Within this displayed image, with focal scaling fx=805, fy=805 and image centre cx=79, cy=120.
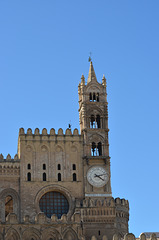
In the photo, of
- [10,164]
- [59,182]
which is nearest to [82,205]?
[59,182]

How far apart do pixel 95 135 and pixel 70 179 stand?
5.70 metres

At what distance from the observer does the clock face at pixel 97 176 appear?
8506cm

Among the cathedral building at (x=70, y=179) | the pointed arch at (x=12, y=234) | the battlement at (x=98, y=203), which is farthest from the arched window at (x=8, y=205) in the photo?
the pointed arch at (x=12, y=234)

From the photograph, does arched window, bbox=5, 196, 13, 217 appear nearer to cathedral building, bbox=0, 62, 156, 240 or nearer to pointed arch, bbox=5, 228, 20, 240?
cathedral building, bbox=0, 62, 156, 240

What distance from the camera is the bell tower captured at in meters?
85.0

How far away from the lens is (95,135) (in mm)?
87188

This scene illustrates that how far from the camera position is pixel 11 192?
275ft

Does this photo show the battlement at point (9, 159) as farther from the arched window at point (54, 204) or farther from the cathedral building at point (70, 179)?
the arched window at point (54, 204)

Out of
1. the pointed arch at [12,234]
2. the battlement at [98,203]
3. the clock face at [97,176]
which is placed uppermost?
the clock face at [97,176]

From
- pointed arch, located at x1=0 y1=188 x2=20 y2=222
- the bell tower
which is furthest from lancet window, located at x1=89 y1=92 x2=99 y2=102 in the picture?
pointed arch, located at x1=0 y1=188 x2=20 y2=222

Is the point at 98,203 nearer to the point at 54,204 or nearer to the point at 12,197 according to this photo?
the point at 54,204

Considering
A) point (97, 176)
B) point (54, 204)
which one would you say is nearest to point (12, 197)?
point (54, 204)

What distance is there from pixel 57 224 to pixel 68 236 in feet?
5.18

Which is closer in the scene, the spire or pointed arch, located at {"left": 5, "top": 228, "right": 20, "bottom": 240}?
pointed arch, located at {"left": 5, "top": 228, "right": 20, "bottom": 240}
